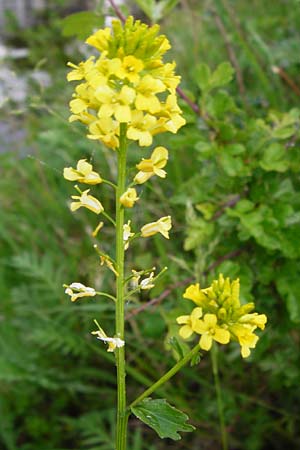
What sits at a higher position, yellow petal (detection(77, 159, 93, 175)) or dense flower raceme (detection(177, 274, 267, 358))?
yellow petal (detection(77, 159, 93, 175))

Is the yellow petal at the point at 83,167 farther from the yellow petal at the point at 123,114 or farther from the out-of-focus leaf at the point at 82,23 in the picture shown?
the out-of-focus leaf at the point at 82,23

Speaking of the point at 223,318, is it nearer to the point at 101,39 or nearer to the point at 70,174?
the point at 70,174

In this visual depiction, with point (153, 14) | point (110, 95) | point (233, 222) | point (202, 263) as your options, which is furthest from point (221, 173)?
point (110, 95)

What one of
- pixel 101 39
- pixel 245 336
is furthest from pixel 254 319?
pixel 101 39

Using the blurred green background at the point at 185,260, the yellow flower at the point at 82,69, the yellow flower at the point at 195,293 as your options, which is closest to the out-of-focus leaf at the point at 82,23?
the blurred green background at the point at 185,260

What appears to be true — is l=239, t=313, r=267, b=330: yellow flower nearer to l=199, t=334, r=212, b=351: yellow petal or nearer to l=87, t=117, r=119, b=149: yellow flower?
l=199, t=334, r=212, b=351: yellow petal

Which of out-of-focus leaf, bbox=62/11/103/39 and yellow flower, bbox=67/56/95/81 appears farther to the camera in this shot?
out-of-focus leaf, bbox=62/11/103/39

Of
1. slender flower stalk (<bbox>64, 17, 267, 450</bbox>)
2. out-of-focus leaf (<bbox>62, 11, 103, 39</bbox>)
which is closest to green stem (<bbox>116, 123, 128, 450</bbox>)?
slender flower stalk (<bbox>64, 17, 267, 450</bbox>)
